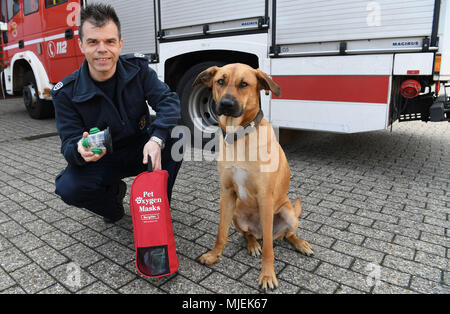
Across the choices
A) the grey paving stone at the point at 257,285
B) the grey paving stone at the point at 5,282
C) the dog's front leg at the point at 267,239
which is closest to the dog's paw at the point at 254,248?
the grey paving stone at the point at 257,285

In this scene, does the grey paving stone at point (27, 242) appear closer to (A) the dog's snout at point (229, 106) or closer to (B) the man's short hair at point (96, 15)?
(B) the man's short hair at point (96, 15)

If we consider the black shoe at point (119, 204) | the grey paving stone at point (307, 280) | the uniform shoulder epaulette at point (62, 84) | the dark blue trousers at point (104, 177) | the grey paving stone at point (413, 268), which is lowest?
the grey paving stone at point (307, 280)

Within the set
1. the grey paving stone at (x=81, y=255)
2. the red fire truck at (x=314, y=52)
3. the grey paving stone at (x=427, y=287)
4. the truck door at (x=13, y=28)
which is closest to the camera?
the grey paving stone at (x=427, y=287)

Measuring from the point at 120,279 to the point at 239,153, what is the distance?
108 centimetres

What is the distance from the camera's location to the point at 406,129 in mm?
6410

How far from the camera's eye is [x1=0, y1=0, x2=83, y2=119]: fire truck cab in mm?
6289

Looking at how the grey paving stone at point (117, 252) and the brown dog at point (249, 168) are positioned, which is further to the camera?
the grey paving stone at point (117, 252)

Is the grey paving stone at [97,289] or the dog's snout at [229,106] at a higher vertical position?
the dog's snout at [229,106]

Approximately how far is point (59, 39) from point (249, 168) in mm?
6125

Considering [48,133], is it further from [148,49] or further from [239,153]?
[239,153]

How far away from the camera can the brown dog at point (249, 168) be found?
2047mm

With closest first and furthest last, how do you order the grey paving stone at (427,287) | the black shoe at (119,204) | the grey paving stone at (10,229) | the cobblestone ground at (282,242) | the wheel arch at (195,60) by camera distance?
the grey paving stone at (427,287) → the cobblestone ground at (282,242) → the grey paving stone at (10,229) → the black shoe at (119,204) → the wheel arch at (195,60)

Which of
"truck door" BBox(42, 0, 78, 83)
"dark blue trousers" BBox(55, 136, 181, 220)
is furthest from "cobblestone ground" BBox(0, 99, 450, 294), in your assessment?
"truck door" BBox(42, 0, 78, 83)
